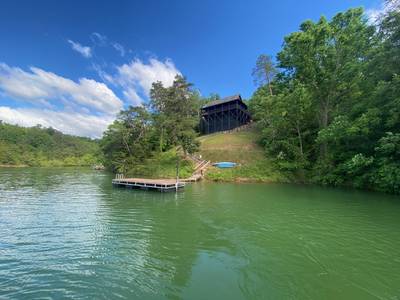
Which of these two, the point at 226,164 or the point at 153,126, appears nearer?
the point at 226,164

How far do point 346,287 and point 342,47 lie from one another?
2721 centimetres

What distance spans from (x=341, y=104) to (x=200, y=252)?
88.1 feet

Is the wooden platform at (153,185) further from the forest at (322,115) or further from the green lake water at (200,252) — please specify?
the forest at (322,115)

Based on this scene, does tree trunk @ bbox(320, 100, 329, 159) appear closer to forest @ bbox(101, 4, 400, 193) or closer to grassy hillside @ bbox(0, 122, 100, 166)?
forest @ bbox(101, 4, 400, 193)

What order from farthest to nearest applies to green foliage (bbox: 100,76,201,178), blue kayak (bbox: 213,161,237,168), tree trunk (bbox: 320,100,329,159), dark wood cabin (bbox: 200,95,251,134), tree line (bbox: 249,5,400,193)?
dark wood cabin (bbox: 200,95,251,134) → green foliage (bbox: 100,76,201,178) → blue kayak (bbox: 213,161,237,168) → tree trunk (bbox: 320,100,329,159) → tree line (bbox: 249,5,400,193)

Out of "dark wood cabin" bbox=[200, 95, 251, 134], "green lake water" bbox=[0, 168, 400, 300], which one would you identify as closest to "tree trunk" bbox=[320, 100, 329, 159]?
"green lake water" bbox=[0, 168, 400, 300]

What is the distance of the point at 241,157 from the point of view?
109ft

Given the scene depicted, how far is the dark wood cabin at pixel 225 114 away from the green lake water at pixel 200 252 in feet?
116

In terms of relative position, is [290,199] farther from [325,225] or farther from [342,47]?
[342,47]

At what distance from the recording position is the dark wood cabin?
46.8m

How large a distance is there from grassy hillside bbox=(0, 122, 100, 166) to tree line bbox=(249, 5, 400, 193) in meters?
66.9

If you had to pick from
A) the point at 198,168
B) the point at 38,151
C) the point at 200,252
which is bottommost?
the point at 200,252

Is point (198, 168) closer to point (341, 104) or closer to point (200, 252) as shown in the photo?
point (341, 104)

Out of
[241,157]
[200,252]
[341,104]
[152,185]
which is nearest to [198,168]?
[241,157]
